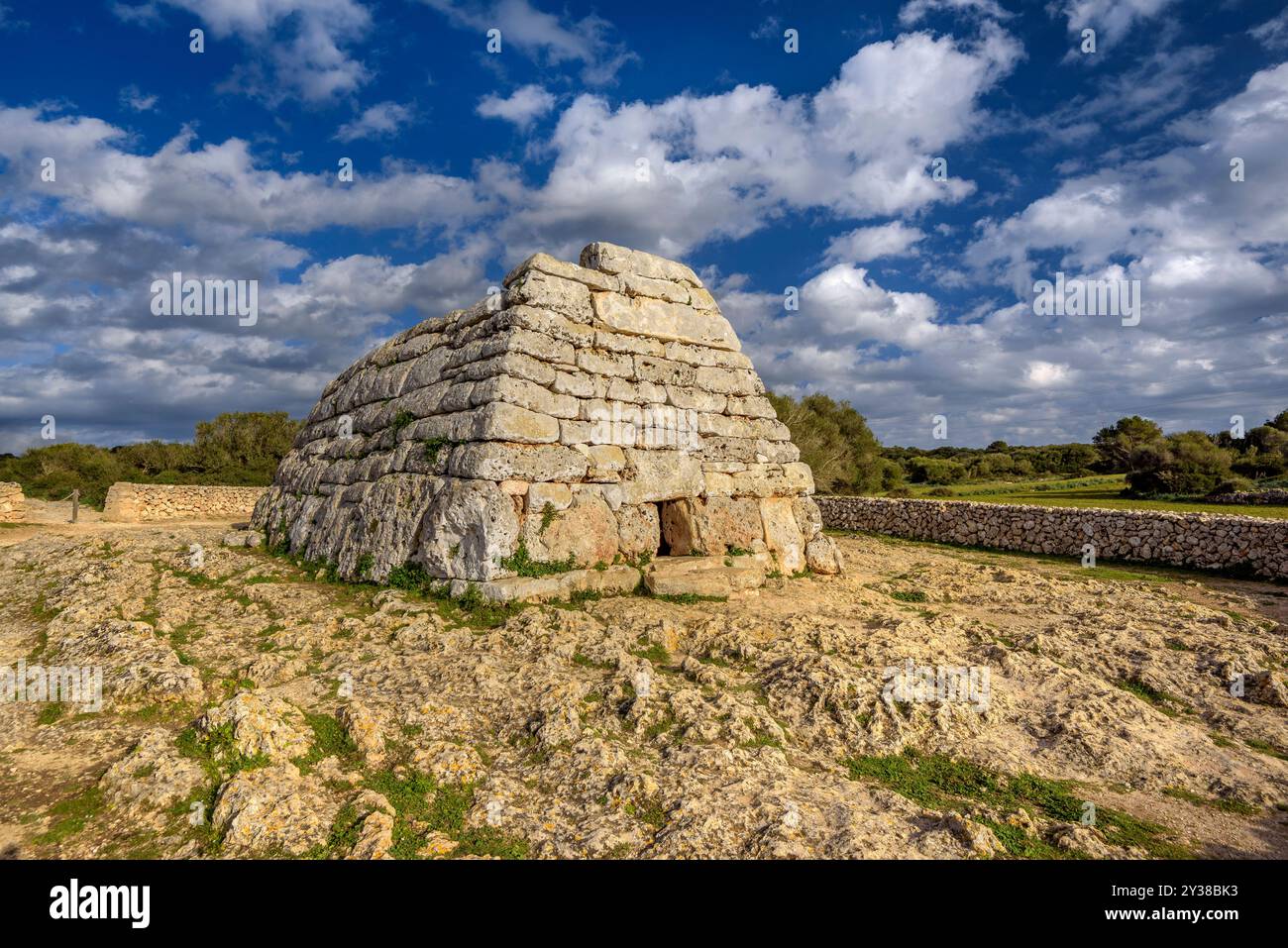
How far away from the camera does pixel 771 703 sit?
509 centimetres

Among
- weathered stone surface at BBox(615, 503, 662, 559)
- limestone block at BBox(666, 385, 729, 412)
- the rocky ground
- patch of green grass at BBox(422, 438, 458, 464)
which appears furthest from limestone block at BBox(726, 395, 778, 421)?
patch of green grass at BBox(422, 438, 458, 464)

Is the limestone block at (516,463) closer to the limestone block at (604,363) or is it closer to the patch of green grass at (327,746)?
the limestone block at (604,363)

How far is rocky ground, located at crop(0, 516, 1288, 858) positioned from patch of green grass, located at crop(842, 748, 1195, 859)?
2 centimetres

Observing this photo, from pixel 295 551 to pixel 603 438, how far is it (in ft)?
18.0

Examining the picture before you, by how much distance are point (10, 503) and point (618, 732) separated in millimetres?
25555

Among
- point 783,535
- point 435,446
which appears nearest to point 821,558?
point 783,535

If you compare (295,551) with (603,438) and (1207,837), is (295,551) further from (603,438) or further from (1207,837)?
(1207,837)

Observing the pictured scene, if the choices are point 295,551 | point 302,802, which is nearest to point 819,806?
point 302,802

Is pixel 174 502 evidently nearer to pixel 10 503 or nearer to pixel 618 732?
pixel 10 503

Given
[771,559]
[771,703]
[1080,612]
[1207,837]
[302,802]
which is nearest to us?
[302,802]

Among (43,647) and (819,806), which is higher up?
(43,647)

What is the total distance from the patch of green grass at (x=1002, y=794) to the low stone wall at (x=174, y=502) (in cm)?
2405

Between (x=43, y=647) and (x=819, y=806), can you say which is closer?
(x=819, y=806)

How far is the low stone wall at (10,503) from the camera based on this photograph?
790 inches
